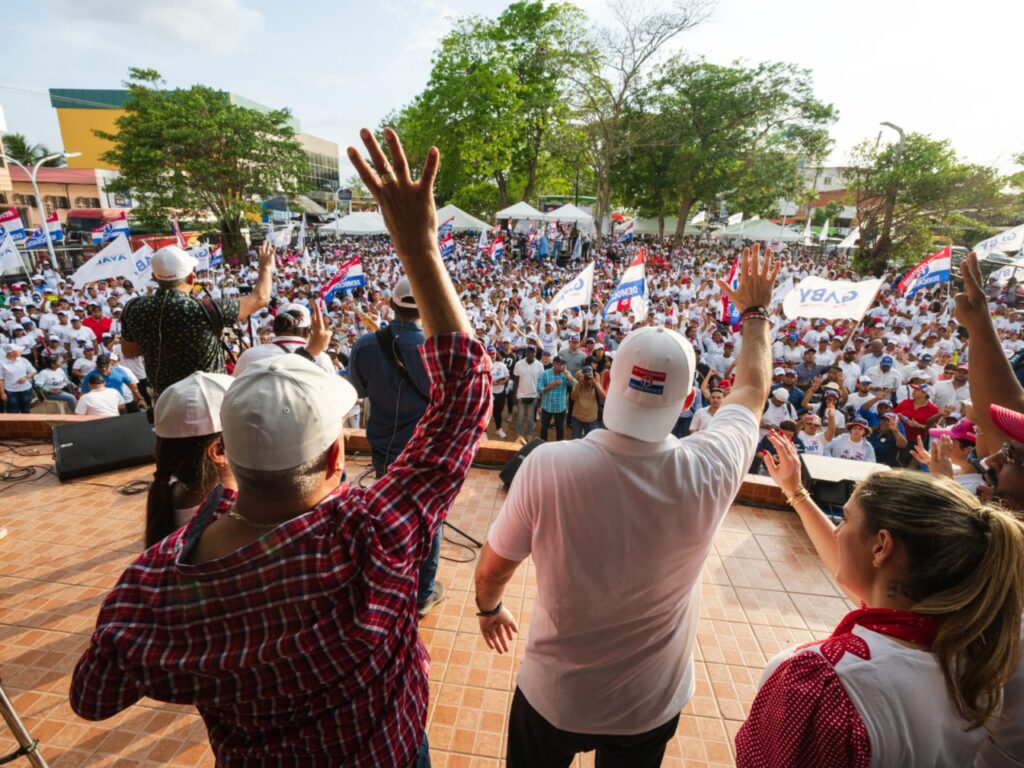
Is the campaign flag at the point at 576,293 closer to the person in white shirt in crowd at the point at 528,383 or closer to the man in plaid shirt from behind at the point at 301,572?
the person in white shirt in crowd at the point at 528,383

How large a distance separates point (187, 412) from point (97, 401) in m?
6.43

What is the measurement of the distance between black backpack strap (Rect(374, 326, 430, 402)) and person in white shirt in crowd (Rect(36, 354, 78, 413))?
7689 millimetres

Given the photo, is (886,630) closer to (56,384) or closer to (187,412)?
(187,412)

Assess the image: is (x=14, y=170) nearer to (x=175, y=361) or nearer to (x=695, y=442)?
(x=175, y=361)

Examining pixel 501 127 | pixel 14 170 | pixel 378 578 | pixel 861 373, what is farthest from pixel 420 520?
pixel 14 170

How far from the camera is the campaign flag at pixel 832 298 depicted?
8.95 meters

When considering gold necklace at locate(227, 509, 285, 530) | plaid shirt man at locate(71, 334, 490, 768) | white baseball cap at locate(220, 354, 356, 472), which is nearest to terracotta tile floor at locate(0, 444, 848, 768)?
plaid shirt man at locate(71, 334, 490, 768)

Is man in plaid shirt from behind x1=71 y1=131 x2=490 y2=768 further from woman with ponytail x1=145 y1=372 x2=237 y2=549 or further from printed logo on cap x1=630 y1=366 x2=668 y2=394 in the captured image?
woman with ponytail x1=145 y1=372 x2=237 y2=549

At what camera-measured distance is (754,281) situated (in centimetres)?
189

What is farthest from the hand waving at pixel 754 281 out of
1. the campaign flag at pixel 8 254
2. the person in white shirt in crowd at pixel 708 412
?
the campaign flag at pixel 8 254

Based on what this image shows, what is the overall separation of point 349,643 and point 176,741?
2.26 meters

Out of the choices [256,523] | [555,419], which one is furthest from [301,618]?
[555,419]

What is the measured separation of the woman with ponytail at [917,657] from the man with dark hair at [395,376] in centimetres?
217

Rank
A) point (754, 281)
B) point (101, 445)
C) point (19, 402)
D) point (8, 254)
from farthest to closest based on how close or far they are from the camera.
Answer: point (8, 254), point (19, 402), point (101, 445), point (754, 281)
